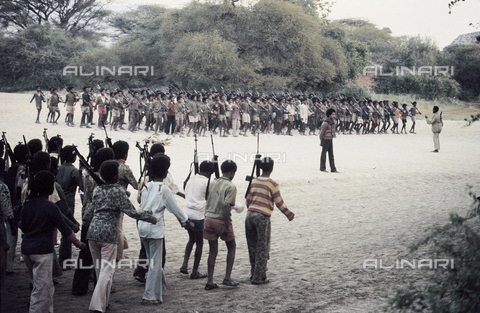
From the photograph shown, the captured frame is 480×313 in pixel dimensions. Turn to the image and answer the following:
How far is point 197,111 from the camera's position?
2234 centimetres

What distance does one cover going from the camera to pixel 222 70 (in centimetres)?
3112

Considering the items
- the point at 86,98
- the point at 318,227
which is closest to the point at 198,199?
the point at 318,227

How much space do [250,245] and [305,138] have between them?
18647 mm

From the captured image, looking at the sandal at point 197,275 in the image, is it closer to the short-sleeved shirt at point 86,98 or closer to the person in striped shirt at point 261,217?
the person in striped shirt at point 261,217

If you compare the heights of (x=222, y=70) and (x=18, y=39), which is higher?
(x=18, y=39)

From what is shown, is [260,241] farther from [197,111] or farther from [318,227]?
[197,111]

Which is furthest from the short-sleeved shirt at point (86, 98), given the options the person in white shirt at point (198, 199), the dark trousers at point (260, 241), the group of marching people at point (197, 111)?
the dark trousers at point (260, 241)

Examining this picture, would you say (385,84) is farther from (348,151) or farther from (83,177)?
(83,177)

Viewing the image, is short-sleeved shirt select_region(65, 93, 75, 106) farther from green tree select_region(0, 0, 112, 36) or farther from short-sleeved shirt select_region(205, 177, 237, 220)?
green tree select_region(0, 0, 112, 36)

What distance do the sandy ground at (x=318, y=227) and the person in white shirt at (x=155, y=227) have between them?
172 millimetres

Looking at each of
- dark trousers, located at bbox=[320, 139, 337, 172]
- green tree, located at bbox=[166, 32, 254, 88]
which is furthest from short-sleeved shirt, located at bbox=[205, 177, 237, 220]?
green tree, located at bbox=[166, 32, 254, 88]

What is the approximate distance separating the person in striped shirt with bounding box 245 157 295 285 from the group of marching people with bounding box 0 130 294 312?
1cm

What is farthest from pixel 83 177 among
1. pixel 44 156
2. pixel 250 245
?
pixel 250 245

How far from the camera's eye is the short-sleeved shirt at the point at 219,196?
5.80 meters
